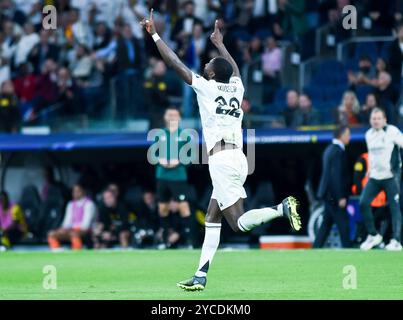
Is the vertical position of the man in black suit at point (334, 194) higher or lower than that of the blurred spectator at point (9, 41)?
lower

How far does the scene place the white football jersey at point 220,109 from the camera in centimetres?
1170

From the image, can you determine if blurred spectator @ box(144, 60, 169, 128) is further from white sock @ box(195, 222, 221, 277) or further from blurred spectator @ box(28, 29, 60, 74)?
white sock @ box(195, 222, 221, 277)

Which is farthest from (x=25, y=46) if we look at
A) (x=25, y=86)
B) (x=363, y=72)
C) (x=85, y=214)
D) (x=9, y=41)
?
(x=363, y=72)

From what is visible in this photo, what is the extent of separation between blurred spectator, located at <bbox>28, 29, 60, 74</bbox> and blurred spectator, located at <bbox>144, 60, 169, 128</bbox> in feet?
12.1

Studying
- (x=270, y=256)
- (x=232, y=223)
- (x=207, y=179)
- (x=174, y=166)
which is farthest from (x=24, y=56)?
(x=232, y=223)

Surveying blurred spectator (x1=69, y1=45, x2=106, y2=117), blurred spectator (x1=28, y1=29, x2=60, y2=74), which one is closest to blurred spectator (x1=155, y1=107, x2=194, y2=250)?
blurred spectator (x1=69, y1=45, x2=106, y2=117)

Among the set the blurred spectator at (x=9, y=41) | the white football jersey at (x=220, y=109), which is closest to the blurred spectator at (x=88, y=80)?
the blurred spectator at (x=9, y=41)

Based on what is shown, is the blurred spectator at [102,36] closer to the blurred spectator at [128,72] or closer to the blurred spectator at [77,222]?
the blurred spectator at [128,72]

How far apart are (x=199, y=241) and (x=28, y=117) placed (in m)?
5.17

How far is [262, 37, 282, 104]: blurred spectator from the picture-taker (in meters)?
23.0

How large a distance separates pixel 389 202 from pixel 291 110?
370 centimetres

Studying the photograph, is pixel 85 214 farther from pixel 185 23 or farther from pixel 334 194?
pixel 334 194

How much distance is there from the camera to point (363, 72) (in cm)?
2152

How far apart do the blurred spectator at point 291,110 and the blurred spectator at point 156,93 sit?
2.44 m
